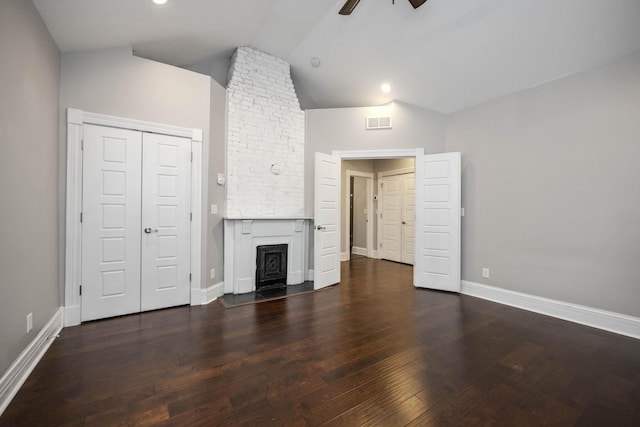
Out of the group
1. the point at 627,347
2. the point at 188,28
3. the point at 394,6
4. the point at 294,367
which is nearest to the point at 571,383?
the point at 627,347

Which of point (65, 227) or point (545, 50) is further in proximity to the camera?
point (545, 50)

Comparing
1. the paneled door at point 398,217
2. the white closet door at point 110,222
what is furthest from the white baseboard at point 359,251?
the white closet door at point 110,222

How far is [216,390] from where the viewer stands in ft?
5.78

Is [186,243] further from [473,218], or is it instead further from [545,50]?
[545,50]

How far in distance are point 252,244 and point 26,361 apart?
2399 mm

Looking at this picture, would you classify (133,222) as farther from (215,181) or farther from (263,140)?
(263,140)

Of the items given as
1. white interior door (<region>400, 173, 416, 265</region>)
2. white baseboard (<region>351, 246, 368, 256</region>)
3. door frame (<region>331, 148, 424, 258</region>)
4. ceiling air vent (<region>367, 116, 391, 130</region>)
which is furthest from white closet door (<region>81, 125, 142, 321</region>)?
white baseboard (<region>351, 246, 368, 256</region>)

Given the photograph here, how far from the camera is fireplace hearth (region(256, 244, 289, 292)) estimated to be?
4016 mm

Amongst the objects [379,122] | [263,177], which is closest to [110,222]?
[263,177]

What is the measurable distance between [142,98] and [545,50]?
4434mm

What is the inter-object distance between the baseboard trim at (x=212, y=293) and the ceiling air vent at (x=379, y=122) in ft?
11.0

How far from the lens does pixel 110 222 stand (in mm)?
2893

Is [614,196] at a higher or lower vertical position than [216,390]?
higher

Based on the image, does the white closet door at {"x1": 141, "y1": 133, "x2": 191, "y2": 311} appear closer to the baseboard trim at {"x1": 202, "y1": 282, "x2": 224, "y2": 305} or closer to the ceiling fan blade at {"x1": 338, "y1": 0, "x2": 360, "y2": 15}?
the baseboard trim at {"x1": 202, "y1": 282, "x2": 224, "y2": 305}
